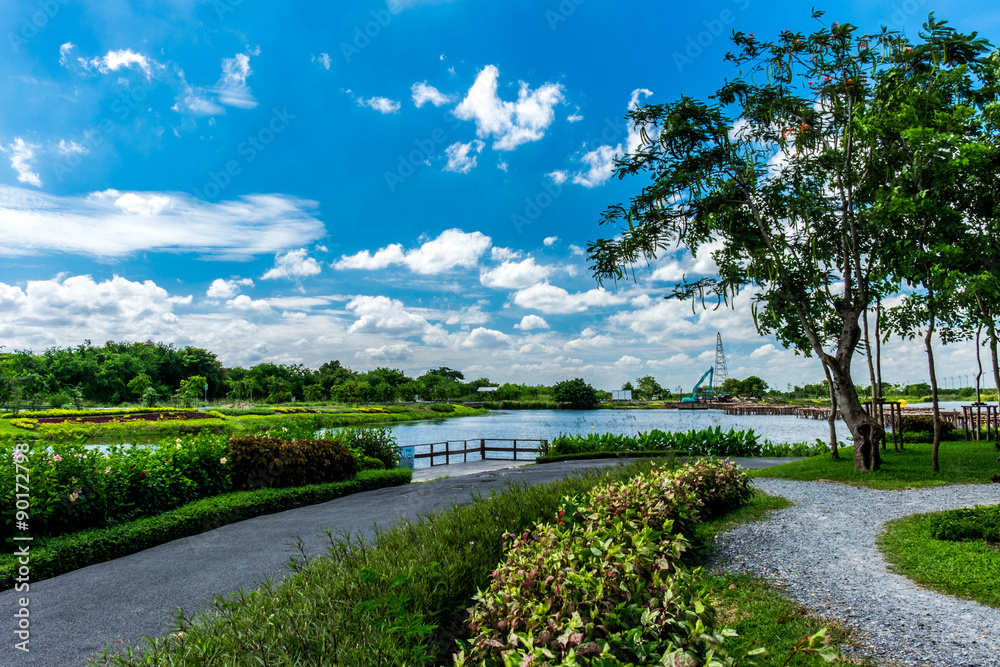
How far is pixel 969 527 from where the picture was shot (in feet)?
20.0

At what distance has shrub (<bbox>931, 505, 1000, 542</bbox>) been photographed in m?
6.01

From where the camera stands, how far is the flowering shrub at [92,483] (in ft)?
24.0

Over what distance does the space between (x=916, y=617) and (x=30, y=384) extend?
176ft

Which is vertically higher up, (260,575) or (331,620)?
(331,620)

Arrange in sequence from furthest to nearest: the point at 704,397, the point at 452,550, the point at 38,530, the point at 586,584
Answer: the point at 704,397, the point at 38,530, the point at 452,550, the point at 586,584

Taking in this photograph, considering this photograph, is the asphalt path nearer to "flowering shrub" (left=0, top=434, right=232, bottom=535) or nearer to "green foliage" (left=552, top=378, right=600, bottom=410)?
"flowering shrub" (left=0, top=434, right=232, bottom=535)

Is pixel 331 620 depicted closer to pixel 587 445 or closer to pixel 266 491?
pixel 266 491

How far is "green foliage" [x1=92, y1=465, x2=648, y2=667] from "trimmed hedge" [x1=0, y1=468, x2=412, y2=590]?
4.50 metres

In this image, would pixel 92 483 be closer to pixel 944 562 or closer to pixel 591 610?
pixel 591 610

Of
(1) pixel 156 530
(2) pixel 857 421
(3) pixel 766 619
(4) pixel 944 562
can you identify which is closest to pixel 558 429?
(2) pixel 857 421

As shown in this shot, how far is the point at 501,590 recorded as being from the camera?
3.07m

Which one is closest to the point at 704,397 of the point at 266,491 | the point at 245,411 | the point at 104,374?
the point at 245,411

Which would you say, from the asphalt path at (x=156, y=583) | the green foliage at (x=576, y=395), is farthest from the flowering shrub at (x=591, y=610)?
the green foliage at (x=576, y=395)

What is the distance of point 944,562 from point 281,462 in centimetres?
1113
